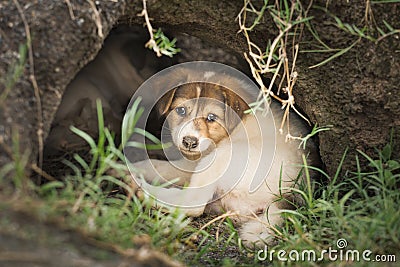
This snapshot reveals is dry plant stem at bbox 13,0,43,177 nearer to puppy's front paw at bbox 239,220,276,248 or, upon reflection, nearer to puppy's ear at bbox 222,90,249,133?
puppy's front paw at bbox 239,220,276,248

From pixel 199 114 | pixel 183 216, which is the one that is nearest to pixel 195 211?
pixel 199 114

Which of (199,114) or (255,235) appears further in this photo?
(199,114)

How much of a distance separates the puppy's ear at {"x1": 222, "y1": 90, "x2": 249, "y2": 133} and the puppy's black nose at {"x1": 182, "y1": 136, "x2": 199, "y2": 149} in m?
0.20

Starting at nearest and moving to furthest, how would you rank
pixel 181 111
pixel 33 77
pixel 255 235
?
pixel 33 77, pixel 255 235, pixel 181 111

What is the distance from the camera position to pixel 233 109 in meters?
3.01

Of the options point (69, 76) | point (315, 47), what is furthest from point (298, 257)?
point (69, 76)

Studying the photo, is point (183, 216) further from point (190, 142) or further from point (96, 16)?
point (190, 142)

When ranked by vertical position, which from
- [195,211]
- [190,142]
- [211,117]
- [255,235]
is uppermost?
[211,117]

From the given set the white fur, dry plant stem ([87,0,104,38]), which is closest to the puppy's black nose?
the white fur

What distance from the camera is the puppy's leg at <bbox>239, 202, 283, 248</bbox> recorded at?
2436mm

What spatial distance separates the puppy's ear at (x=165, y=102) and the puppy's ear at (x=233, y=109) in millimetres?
322

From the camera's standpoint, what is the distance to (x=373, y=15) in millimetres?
2141

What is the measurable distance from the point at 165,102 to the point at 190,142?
0.32 meters

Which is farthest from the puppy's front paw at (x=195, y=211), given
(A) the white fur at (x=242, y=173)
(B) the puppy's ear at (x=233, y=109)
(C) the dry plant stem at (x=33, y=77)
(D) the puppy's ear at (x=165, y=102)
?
(C) the dry plant stem at (x=33, y=77)
